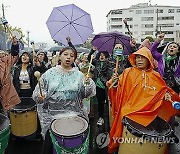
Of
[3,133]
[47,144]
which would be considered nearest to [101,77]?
[47,144]

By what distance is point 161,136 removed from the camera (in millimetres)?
2719

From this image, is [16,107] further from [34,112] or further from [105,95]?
[105,95]

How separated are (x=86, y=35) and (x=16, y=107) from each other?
2.04m

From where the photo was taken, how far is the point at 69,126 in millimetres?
2641

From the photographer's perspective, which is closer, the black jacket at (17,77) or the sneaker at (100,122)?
the black jacket at (17,77)

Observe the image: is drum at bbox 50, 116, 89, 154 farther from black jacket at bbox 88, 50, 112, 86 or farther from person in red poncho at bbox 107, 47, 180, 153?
black jacket at bbox 88, 50, 112, 86

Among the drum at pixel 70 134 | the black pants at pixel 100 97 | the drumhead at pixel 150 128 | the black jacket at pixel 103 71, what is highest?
the black jacket at pixel 103 71

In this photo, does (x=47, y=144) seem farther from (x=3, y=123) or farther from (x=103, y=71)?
(x=103, y=71)

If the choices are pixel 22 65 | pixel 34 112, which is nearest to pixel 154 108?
pixel 34 112

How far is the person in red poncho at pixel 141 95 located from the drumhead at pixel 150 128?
0.07m

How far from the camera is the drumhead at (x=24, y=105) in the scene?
4.00 m

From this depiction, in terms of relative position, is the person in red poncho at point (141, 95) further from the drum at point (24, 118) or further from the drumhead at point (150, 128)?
the drum at point (24, 118)

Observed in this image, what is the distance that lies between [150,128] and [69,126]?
1.04m

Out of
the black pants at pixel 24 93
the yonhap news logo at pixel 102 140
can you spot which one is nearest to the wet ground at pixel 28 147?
the yonhap news logo at pixel 102 140
